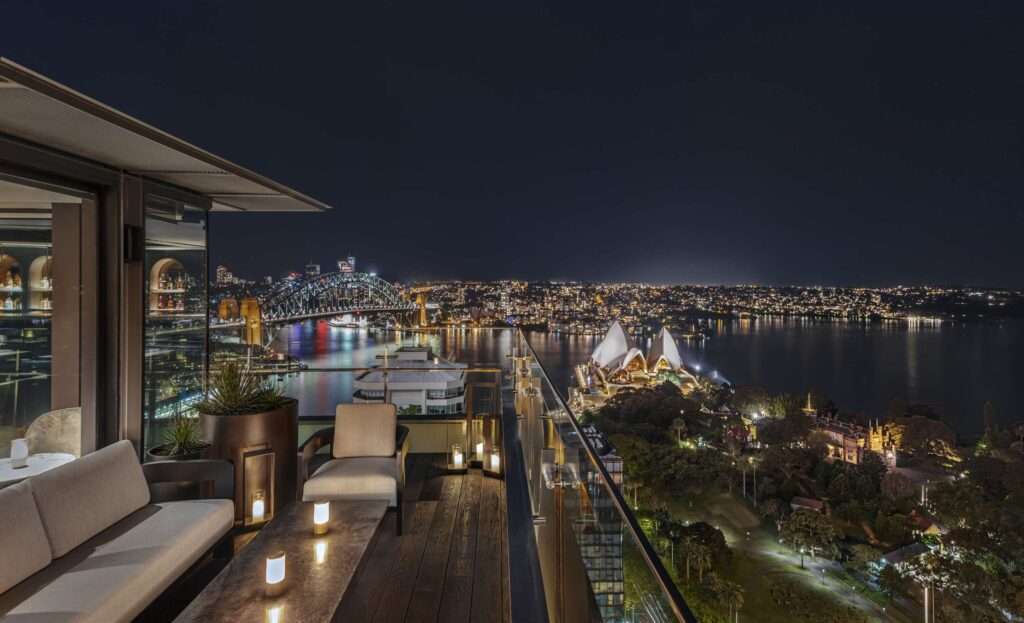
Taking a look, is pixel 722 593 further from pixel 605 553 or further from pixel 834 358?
pixel 834 358

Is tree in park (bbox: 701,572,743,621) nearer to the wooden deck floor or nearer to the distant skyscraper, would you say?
the distant skyscraper

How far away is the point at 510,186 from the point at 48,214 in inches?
2268

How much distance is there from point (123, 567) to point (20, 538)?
1.20 ft

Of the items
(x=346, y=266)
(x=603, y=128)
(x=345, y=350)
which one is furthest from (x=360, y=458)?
(x=603, y=128)

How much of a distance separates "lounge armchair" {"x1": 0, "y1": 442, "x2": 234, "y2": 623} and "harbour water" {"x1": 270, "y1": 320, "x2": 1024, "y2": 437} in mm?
24603

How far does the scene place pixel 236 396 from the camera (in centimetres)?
357

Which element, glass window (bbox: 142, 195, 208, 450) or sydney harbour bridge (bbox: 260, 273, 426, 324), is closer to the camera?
glass window (bbox: 142, 195, 208, 450)

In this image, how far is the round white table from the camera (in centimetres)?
294

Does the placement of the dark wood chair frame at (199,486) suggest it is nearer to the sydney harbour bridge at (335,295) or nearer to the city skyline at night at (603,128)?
the city skyline at night at (603,128)

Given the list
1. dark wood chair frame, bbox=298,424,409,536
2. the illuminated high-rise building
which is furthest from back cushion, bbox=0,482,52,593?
the illuminated high-rise building

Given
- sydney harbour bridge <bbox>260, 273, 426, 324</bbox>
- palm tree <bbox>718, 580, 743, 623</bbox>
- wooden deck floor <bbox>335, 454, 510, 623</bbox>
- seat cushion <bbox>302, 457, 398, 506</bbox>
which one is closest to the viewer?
wooden deck floor <bbox>335, 454, 510, 623</bbox>

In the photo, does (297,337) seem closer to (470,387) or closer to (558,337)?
(558,337)

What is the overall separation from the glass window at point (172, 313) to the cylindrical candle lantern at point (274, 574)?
2.08 metres

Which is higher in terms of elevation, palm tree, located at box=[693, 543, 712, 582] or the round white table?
the round white table
